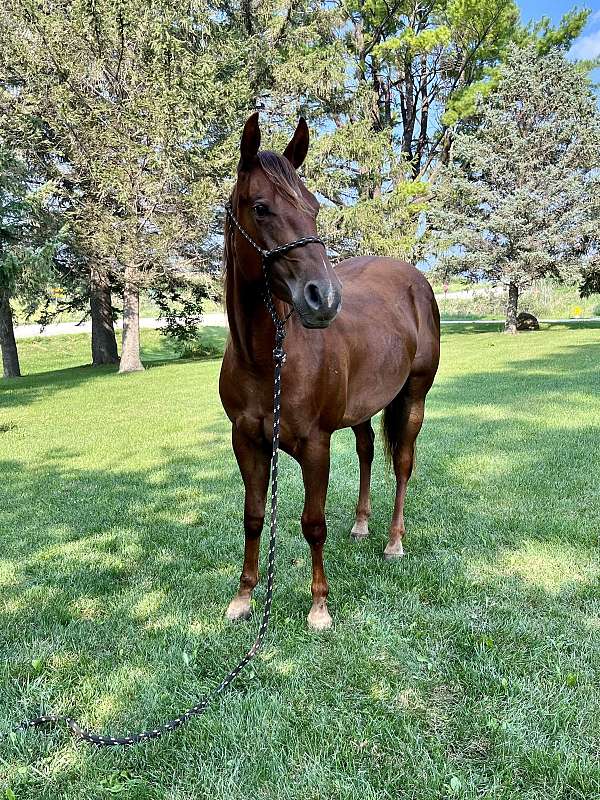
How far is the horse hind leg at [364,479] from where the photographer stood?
12.6ft

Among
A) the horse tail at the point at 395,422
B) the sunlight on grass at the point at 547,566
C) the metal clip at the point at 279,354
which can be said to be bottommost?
the sunlight on grass at the point at 547,566

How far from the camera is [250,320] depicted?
2393mm

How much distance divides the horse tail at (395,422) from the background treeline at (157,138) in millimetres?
7858

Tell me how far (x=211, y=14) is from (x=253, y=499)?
20541 millimetres

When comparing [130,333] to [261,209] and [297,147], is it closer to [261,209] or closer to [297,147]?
[297,147]

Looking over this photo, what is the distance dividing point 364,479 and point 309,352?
5.39ft

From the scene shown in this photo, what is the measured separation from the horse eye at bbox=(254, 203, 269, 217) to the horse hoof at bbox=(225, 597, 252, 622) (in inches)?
78.9

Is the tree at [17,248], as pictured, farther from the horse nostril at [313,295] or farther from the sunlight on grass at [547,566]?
the sunlight on grass at [547,566]

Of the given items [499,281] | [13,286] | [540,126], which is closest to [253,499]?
[13,286]

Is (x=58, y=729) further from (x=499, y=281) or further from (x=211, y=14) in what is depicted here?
(x=499, y=281)

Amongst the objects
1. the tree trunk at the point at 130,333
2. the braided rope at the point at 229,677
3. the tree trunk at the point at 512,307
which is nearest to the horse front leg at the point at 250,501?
the braided rope at the point at 229,677

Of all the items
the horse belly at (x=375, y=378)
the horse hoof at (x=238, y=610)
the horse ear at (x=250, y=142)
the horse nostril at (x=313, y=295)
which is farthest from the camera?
the horse belly at (x=375, y=378)

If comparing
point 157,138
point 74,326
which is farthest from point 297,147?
point 74,326

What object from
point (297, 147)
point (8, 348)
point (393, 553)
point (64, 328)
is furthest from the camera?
point (64, 328)
